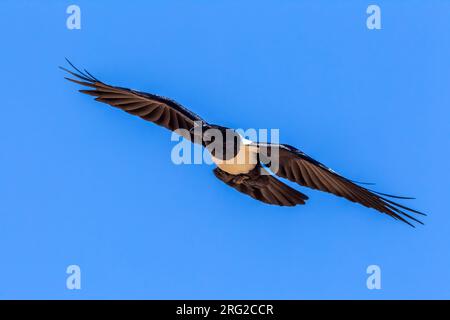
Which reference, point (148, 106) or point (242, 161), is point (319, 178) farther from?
point (148, 106)

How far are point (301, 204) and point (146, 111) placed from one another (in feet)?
8.76

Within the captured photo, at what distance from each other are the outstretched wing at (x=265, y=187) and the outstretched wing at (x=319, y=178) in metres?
0.26

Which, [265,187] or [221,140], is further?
[265,187]

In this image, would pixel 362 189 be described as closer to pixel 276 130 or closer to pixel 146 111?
pixel 276 130

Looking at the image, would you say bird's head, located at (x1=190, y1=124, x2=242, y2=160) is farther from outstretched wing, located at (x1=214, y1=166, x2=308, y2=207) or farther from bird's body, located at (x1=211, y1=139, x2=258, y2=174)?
outstretched wing, located at (x1=214, y1=166, x2=308, y2=207)

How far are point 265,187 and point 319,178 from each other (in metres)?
0.86

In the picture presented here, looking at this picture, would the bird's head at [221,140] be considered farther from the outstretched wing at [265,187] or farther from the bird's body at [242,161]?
the outstretched wing at [265,187]

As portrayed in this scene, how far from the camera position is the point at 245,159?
42.8 ft

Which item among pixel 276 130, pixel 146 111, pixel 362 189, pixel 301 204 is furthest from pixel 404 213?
pixel 146 111

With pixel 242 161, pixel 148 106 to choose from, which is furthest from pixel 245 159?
pixel 148 106

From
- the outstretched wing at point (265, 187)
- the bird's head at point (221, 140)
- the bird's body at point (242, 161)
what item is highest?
the bird's head at point (221, 140)

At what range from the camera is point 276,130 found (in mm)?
14164

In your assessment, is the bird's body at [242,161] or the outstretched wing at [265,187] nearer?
the bird's body at [242,161]

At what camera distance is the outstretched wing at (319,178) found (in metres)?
12.5
